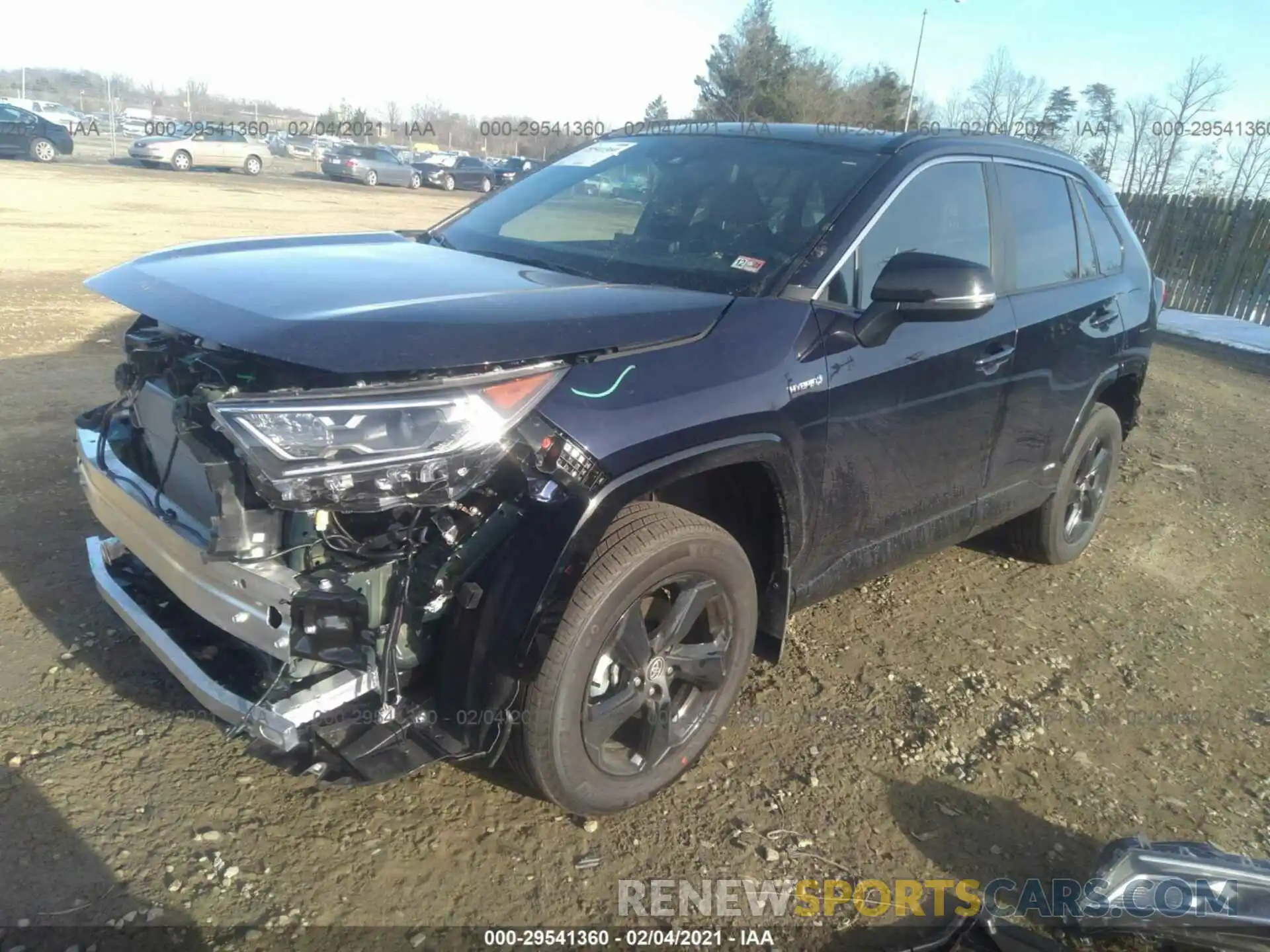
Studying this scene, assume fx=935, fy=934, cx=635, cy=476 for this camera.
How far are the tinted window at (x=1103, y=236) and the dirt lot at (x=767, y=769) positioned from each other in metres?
1.55

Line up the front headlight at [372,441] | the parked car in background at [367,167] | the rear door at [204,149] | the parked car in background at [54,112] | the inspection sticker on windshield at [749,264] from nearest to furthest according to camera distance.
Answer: the front headlight at [372,441]
the inspection sticker on windshield at [749,264]
the rear door at [204,149]
the parked car in background at [367,167]
the parked car in background at [54,112]

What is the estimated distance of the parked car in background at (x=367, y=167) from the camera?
32.8 m

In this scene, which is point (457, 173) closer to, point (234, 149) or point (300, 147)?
point (234, 149)

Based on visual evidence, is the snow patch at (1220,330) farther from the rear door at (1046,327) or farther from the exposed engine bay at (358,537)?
the exposed engine bay at (358,537)

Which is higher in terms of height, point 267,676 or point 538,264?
point 538,264

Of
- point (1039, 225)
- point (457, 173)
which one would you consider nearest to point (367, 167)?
point (457, 173)

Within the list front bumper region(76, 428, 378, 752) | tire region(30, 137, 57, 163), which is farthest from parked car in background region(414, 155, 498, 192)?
front bumper region(76, 428, 378, 752)

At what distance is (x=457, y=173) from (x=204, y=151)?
28.9ft

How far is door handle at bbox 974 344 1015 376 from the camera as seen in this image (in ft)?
11.4

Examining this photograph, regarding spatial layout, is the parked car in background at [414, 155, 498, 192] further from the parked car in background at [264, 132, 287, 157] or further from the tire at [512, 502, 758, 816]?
the tire at [512, 502, 758, 816]

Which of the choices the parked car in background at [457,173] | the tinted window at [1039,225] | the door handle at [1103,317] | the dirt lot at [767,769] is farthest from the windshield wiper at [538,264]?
the parked car in background at [457,173]

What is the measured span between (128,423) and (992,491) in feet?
10.6

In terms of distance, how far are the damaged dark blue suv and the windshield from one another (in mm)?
16

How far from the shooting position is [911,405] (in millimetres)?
3203
